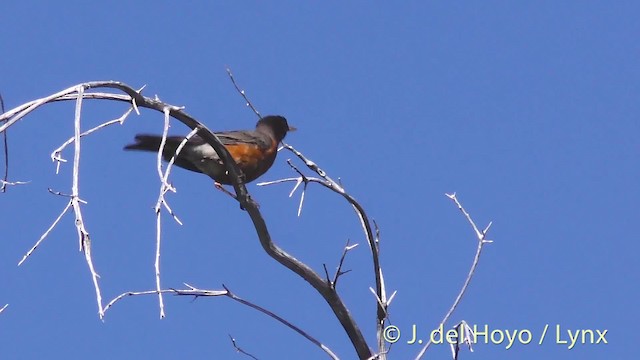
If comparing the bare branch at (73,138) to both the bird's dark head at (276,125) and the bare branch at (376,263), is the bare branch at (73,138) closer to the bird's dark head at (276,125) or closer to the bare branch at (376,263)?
the bare branch at (376,263)

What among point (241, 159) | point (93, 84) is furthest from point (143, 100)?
point (241, 159)

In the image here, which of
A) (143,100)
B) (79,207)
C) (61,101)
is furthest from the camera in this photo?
(143,100)

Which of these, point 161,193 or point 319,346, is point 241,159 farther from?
point 161,193

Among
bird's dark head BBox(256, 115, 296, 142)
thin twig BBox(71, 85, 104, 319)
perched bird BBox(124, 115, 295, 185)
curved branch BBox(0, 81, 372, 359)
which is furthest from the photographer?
bird's dark head BBox(256, 115, 296, 142)

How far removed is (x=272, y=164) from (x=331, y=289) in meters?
2.13

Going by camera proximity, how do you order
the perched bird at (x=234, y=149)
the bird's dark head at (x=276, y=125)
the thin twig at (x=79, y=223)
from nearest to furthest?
the thin twig at (x=79, y=223), the perched bird at (x=234, y=149), the bird's dark head at (x=276, y=125)

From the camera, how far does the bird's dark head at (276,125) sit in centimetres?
649

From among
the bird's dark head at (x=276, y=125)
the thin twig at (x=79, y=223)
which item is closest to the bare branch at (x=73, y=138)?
the thin twig at (x=79, y=223)

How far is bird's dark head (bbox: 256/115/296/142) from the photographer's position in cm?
649

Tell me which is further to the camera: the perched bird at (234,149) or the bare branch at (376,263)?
the perched bird at (234,149)

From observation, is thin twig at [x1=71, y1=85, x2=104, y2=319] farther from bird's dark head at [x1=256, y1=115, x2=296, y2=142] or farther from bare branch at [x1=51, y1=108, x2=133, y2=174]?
bird's dark head at [x1=256, y1=115, x2=296, y2=142]

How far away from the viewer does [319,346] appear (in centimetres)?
412

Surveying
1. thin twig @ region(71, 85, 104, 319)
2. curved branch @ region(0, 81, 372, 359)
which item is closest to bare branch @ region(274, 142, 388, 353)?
curved branch @ region(0, 81, 372, 359)

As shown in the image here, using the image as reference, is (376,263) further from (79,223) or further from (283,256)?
(79,223)
